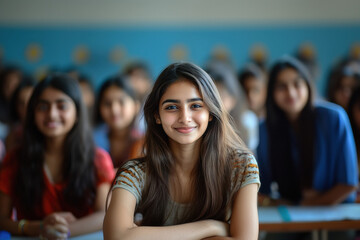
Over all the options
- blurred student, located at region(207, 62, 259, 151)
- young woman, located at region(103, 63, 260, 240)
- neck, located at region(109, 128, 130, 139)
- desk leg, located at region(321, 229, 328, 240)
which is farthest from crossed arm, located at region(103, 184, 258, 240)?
blurred student, located at region(207, 62, 259, 151)

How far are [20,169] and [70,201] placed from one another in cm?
29

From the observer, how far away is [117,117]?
2.68 m

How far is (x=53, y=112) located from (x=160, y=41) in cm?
464

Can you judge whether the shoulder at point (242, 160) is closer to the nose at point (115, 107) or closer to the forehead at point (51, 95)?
the forehead at point (51, 95)

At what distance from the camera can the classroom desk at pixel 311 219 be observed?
65.8 inches

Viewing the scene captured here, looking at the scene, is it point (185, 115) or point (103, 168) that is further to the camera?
point (103, 168)

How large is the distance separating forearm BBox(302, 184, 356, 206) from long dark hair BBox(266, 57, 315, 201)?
13cm

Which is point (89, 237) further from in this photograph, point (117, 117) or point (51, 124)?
point (117, 117)

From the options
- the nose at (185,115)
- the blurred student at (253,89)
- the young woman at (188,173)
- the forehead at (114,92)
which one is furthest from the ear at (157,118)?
the blurred student at (253,89)

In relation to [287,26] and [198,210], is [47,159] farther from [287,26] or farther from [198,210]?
[287,26]

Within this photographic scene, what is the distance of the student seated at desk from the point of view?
2076mm

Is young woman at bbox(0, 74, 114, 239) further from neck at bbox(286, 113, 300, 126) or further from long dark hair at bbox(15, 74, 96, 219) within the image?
neck at bbox(286, 113, 300, 126)

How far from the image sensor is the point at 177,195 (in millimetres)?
1483

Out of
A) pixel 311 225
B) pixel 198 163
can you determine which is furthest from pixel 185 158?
pixel 311 225
